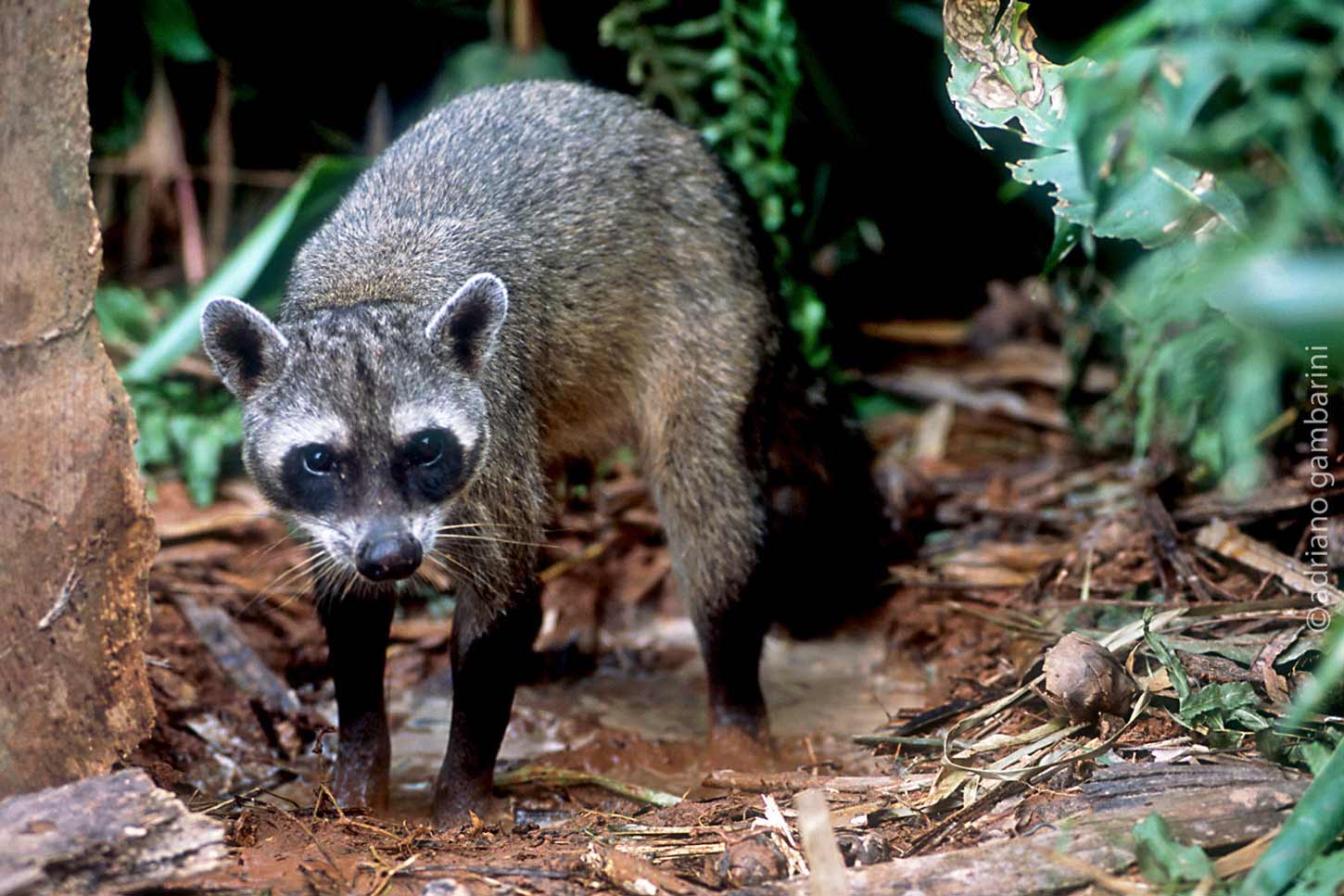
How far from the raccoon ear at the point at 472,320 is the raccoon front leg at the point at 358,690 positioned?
116 centimetres

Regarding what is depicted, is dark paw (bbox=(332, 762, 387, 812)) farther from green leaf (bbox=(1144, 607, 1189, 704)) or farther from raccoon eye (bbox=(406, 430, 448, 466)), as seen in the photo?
green leaf (bbox=(1144, 607, 1189, 704))

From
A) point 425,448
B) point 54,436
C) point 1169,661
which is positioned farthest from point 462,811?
point 1169,661

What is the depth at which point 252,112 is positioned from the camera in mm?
10391

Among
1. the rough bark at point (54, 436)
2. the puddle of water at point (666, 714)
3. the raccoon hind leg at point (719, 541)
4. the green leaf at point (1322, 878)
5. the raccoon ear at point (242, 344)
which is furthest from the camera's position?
the raccoon hind leg at point (719, 541)

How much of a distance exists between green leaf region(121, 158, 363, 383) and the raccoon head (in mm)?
2905

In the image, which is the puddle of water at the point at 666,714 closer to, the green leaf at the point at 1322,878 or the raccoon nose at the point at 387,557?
the raccoon nose at the point at 387,557

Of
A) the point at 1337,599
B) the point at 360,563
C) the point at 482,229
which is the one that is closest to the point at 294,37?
the point at 482,229

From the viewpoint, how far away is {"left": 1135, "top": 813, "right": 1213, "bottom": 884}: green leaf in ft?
12.3

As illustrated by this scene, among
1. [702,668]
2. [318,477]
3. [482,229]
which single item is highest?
[482,229]

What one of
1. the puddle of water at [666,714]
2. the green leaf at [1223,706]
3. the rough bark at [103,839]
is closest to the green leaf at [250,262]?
the puddle of water at [666,714]

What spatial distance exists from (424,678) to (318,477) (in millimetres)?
2550

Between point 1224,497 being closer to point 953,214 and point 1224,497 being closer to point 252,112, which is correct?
point 953,214

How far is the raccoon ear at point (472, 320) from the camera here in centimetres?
547

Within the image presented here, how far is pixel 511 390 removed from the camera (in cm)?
595
